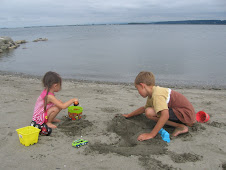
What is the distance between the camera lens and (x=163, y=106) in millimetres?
3223

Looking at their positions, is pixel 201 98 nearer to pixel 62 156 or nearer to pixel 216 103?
pixel 216 103

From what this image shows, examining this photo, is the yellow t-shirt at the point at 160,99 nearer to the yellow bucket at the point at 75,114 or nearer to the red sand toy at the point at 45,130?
the yellow bucket at the point at 75,114

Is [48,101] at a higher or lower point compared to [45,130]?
higher

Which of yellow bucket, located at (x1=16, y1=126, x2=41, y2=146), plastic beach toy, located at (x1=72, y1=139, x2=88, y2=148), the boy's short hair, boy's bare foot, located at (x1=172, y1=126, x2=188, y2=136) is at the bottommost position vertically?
plastic beach toy, located at (x1=72, y1=139, x2=88, y2=148)

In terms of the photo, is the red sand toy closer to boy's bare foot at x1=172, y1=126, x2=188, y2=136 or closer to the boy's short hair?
the boy's short hair

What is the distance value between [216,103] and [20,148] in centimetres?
486

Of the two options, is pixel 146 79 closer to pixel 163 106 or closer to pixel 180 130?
pixel 163 106

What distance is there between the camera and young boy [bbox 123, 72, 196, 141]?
10.7 feet

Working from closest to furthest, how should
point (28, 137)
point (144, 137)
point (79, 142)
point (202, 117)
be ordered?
point (28, 137) → point (79, 142) → point (144, 137) → point (202, 117)

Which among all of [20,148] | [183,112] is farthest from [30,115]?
[183,112]

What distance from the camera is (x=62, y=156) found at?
2.85 m

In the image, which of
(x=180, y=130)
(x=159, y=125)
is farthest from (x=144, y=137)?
(x=180, y=130)

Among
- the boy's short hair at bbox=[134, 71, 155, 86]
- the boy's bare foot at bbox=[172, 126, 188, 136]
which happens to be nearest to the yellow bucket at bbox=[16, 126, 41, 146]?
the boy's short hair at bbox=[134, 71, 155, 86]

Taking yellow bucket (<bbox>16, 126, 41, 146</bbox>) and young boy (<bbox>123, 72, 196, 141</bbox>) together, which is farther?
young boy (<bbox>123, 72, 196, 141</bbox>)
